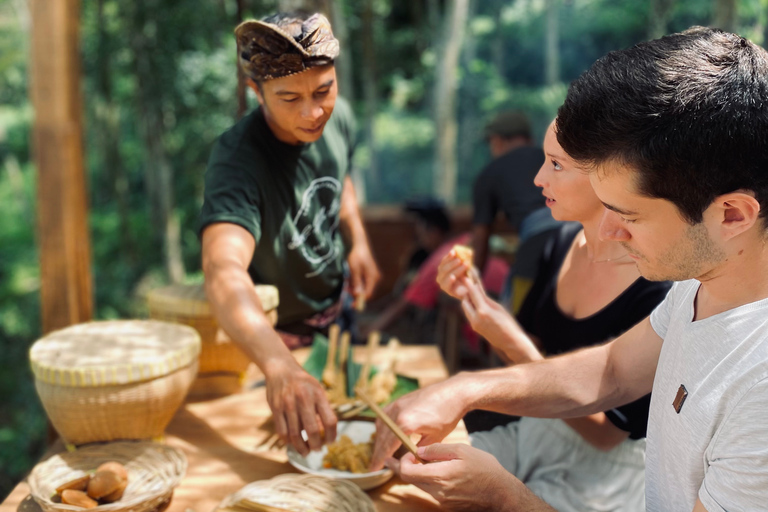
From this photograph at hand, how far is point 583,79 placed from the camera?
1134mm

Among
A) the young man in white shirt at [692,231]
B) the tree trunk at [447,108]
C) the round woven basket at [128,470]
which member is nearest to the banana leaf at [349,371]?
the round woven basket at [128,470]

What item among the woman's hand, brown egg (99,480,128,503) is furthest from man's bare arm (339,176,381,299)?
brown egg (99,480,128,503)

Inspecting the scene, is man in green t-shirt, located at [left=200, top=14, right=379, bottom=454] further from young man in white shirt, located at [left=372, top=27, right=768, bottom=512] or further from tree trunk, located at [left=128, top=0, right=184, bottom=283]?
tree trunk, located at [left=128, top=0, right=184, bottom=283]

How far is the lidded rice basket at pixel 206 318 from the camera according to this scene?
6.81ft

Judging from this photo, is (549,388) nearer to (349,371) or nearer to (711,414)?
(711,414)

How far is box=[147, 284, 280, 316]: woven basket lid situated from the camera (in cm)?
206

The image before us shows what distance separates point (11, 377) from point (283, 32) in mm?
10680

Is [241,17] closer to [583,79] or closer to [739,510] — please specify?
[583,79]

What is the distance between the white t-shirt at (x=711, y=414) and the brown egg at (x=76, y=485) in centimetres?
128

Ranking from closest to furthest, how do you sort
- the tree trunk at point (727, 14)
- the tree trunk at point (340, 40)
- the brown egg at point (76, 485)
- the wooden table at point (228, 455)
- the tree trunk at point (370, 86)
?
the brown egg at point (76, 485)
the wooden table at point (228, 455)
the tree trunk at point (340, 40)
the tree trunk at point (727, 14)
the tree trunk at point (370, 86)

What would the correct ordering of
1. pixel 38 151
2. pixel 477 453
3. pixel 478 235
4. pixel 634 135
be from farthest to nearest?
pixel 478 235 → pixel 38 151 → pixel 477 453 → pixel 634 135

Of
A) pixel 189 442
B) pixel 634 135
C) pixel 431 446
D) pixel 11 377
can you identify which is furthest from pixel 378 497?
pixel 11 377

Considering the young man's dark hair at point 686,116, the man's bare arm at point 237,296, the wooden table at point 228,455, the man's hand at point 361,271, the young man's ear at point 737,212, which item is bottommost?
the wooden table at point 228,455

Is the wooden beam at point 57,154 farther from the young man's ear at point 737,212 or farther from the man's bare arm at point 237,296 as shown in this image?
the young man's ear at point 737,212
